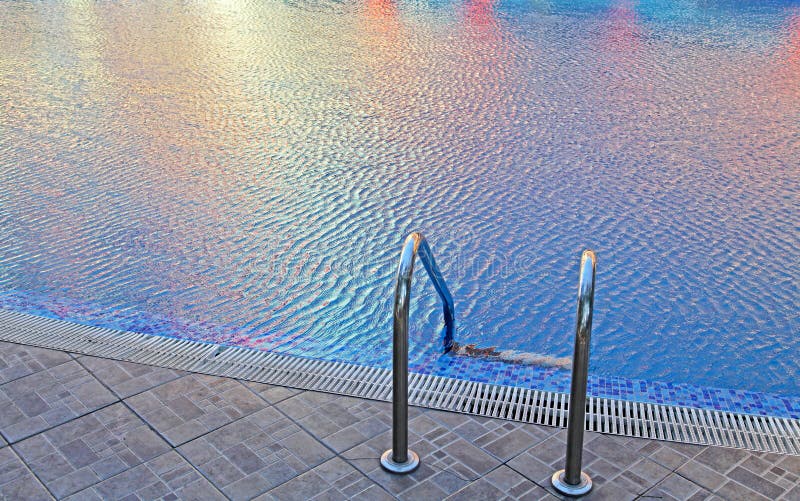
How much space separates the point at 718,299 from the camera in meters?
4.57

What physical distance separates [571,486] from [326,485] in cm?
84

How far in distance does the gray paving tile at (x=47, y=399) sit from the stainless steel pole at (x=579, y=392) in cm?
179

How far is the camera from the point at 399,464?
291 cm

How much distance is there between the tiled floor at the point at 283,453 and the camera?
9.15ft

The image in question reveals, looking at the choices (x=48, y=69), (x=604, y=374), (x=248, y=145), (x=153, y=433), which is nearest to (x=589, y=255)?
(x=604, y=374)

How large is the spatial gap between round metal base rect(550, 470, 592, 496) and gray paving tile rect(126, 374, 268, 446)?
3.86 feet

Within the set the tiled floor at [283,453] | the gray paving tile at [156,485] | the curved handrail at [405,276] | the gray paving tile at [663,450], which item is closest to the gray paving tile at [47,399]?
the tiled floor at [283,453]

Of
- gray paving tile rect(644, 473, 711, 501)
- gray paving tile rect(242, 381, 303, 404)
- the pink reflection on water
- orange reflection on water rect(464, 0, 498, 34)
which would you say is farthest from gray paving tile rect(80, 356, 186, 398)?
orange reflection on water rect(464, 0, 498, 34)

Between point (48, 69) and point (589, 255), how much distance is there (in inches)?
327

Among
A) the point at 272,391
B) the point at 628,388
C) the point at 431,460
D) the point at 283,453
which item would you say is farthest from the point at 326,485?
the point at 628,388

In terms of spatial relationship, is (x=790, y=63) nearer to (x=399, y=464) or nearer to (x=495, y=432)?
(x=495, y=432)

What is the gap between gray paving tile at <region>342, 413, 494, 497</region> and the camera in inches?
112

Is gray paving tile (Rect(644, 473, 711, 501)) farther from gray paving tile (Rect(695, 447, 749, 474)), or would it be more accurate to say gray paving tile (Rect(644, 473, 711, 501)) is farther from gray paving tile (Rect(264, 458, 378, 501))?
gray paving tile (Rect(264, 458, 378, 501))

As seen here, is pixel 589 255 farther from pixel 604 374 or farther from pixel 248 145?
pixel 248 145
